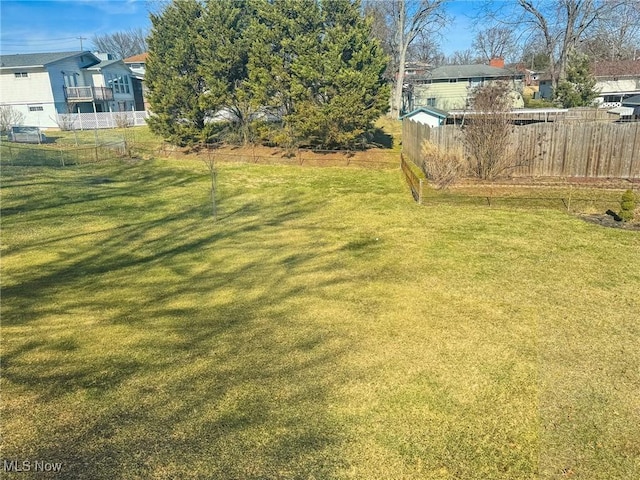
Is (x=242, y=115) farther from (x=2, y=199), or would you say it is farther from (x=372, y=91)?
(x=2, y=199)

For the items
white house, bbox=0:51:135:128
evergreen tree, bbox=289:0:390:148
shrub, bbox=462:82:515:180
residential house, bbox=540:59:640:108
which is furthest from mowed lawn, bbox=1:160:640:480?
residential house, bbox=540:59:640:108

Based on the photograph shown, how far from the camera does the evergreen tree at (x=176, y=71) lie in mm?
25266

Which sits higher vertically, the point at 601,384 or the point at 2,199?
the point at 2,199

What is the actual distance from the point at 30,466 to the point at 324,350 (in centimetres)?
334

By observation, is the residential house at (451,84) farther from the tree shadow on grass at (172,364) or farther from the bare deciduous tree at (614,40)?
the tree shadow on grass at (172,364)

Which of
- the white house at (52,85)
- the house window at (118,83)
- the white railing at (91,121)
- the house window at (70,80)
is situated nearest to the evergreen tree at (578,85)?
the white railing at (91,121)

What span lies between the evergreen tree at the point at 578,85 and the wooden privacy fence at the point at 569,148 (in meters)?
20.5

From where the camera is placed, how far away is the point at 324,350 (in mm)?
5863

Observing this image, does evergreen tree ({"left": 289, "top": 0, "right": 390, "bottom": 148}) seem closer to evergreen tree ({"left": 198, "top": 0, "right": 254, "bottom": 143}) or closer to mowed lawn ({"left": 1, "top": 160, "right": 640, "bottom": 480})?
evergreen tree ({"left": 198, "top": 0, "right": 254, "bottom": 143})

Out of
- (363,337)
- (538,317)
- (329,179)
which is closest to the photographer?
(363,337)

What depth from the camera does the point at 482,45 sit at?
73812 mm

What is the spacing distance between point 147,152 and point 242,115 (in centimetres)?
589

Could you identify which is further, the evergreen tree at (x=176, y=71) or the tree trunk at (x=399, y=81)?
the tree trunk at (x=399, y=81)

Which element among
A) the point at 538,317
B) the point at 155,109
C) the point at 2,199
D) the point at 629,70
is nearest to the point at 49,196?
the point at 2,199
